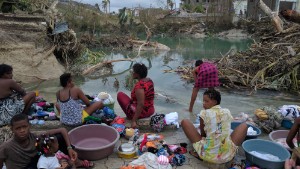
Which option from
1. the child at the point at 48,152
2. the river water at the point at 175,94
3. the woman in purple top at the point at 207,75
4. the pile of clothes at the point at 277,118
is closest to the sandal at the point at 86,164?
the child at the point at 48,152

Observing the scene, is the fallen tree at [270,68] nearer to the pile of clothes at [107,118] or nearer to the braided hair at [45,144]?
the pile of clothes at [107,118]

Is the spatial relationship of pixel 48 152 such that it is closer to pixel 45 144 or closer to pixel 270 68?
pixel 45 144

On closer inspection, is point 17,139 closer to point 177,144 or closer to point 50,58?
point 177,144

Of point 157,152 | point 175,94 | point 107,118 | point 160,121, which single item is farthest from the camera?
point 175,94

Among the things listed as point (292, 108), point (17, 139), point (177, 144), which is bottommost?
point (177, 144)

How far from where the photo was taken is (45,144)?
2775mm

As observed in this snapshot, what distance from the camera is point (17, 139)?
2703 millimetres

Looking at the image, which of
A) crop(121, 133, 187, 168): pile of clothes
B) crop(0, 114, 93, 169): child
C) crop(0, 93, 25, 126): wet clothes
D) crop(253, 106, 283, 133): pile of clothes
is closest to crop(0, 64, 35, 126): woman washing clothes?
→ crop(0, 93, 25, 126): wet clothes

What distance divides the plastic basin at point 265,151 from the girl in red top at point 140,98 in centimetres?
162

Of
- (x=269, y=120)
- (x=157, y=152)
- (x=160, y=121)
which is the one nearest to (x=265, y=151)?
(x=269, y=120)

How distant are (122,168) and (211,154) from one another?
108 cm

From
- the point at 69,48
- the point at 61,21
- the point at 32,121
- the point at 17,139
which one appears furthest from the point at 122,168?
the point at 61,21

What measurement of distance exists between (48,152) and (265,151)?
278 cm

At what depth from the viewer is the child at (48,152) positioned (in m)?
2.74
